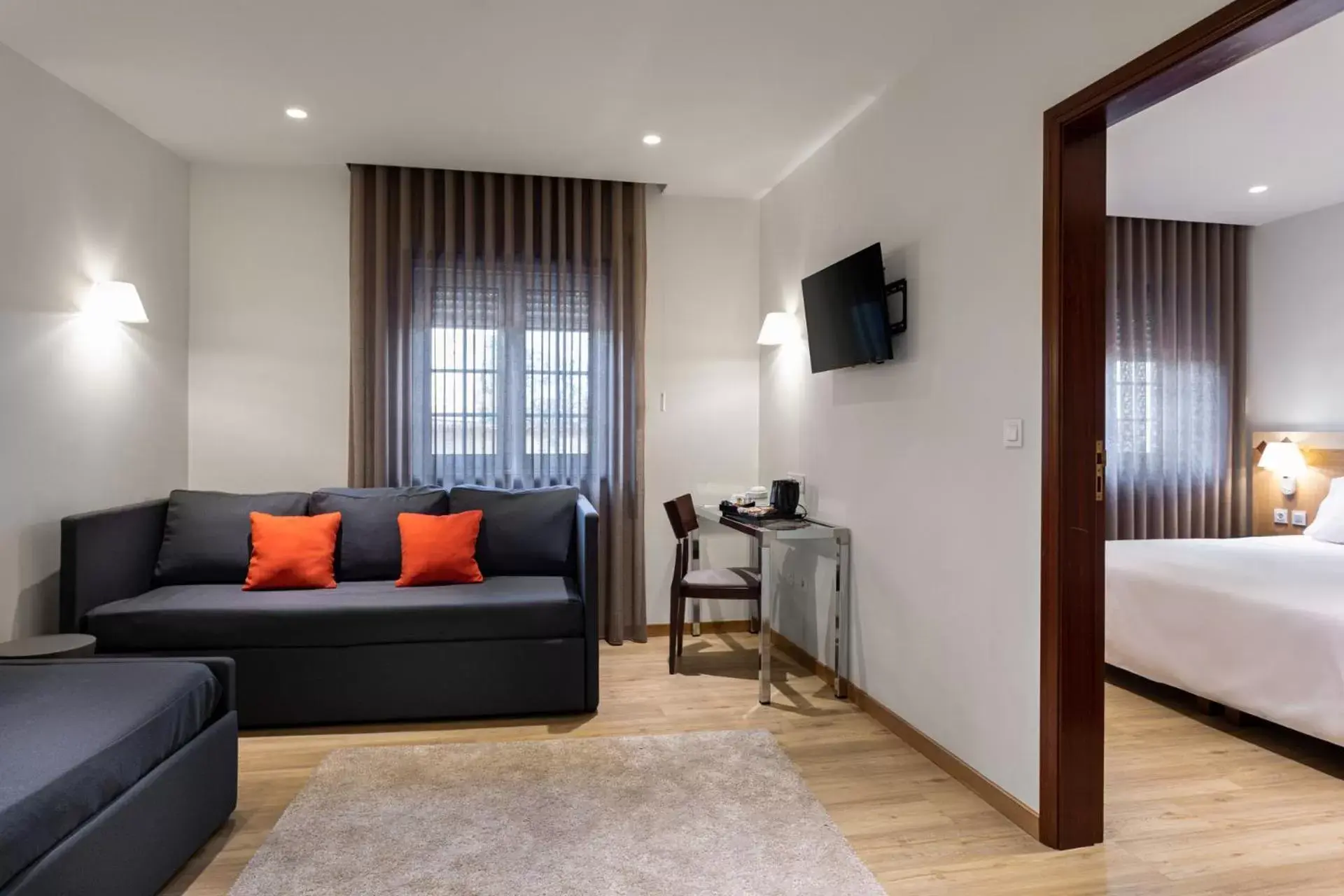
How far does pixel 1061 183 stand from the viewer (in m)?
2.30

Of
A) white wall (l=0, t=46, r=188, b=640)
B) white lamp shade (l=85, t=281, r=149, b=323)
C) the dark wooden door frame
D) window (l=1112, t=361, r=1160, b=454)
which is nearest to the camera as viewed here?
the dark wooden door frame

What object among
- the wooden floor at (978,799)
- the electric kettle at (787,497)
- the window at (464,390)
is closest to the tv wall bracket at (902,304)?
the electric kettle at (787,497)

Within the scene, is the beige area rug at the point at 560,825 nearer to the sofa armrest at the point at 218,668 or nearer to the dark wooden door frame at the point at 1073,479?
the sofa armrest at the point at 218,668

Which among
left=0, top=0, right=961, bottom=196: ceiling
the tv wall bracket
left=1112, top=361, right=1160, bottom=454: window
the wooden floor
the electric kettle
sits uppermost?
left=0, top=0, right=961, bottom=196: ceiling

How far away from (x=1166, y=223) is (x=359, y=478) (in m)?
5.39

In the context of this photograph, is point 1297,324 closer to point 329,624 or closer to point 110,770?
point 329,624

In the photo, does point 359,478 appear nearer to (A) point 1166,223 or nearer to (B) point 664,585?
(B) point 664,585

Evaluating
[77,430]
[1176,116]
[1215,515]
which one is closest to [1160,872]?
[1176,116]

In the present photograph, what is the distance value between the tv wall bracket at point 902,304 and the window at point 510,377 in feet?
6.39

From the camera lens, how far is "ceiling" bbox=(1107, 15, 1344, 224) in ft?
9.61

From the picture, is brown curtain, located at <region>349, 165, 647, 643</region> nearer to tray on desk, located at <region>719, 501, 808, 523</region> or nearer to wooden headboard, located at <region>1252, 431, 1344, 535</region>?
tray on desk, located at <region>719, 501, 808, 523</region>

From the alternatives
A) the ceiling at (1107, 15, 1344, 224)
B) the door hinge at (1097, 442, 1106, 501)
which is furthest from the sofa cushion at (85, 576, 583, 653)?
the ceiling at (1107, 15, 1344, 224)

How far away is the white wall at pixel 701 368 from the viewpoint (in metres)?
4.77

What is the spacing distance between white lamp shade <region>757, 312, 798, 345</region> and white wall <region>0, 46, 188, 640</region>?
3201 mm
